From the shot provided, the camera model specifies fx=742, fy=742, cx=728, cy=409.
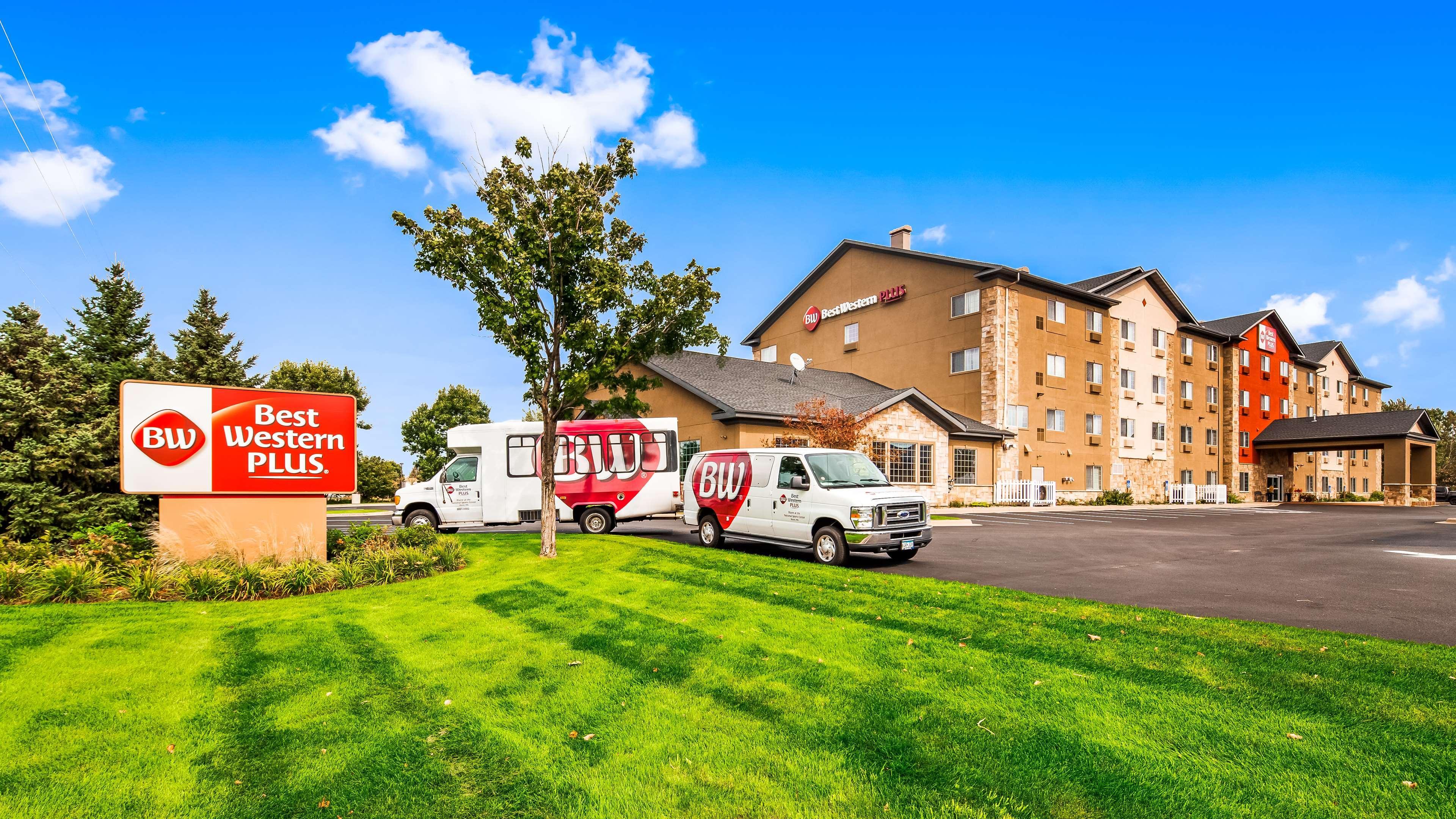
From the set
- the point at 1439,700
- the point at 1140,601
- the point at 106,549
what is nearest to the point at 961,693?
the point at 1439,700

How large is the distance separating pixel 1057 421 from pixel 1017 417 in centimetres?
386

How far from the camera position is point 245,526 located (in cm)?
1123

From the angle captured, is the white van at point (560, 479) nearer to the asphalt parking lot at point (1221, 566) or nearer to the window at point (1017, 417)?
the asphalt parking lot at point (1221, 566)

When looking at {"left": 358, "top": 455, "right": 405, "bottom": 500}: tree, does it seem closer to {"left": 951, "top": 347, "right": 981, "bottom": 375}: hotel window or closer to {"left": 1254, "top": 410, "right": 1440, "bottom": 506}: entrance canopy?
{"left": 951, "top": 347, "right": 981, "bottom": 375}: hotel window

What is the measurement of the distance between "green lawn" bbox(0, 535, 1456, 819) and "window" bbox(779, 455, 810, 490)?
553cm

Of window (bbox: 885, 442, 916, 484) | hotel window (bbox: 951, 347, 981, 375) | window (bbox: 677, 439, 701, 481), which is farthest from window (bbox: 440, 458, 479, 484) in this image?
hotel window (bbox: 951, 347, 981, 375)

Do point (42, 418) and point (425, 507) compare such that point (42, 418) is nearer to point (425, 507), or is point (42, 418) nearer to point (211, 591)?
point (211, 591)

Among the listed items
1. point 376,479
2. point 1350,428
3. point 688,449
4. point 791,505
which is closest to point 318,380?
point 376,479

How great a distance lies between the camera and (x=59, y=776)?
13.7 ft

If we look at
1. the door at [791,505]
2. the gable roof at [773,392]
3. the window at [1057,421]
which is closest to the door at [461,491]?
the door at [791,505]

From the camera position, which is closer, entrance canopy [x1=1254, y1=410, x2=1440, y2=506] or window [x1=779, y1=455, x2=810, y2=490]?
window [x1=779, y1=455, x2=810, y2=490]

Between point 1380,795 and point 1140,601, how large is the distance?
590 cm

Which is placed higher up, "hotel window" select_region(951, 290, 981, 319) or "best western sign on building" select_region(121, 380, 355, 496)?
"hotel window" select_region(951, 290, 981, 319)

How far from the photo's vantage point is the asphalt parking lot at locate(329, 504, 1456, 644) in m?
8.95
